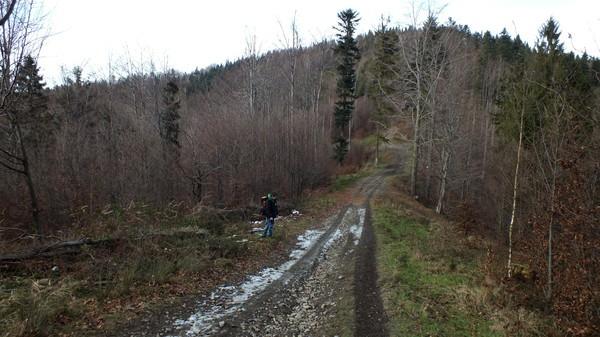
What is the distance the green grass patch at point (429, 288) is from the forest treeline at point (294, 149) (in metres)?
1.53

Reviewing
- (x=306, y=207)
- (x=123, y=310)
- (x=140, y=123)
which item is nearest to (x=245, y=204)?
(x=306, y=207)

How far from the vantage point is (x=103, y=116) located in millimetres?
26000

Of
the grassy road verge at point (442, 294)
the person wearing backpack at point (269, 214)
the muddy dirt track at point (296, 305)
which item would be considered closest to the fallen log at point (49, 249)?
the muddy dirt track at point (296, 305)

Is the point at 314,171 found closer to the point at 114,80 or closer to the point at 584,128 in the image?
the point at 114,80

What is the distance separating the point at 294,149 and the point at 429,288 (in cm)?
2072

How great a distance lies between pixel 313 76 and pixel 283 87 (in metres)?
3.58

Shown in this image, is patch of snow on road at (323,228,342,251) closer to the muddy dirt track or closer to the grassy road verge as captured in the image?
the muddy dirt track

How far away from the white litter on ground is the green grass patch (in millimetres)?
3181

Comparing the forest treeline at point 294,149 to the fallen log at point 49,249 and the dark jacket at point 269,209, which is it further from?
the dark jacket at point 269,209

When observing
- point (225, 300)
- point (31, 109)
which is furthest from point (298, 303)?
point (31, 109)

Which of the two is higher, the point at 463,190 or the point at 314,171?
the point at 314,171

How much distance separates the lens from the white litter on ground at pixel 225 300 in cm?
736

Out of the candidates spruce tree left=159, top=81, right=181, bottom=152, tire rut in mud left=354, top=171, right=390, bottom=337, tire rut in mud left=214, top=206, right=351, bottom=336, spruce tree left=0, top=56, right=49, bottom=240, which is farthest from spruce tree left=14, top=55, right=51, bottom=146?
tire rut in mud left=354, top=171, right=390, bottom=337

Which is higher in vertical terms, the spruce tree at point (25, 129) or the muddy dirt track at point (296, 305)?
the spruce tree at point (25, 129)
